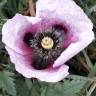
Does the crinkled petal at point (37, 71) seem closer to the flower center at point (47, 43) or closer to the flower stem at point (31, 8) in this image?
the flower center at point (47, 43)

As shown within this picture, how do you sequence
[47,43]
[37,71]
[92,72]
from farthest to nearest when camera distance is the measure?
[92,72], [47,43], [37,71]

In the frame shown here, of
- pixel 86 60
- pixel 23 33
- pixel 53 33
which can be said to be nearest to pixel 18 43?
pixel 23 33

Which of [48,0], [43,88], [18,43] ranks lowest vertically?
[43,88]

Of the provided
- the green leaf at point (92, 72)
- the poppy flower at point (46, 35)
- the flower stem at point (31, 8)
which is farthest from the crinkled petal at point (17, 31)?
the green leaf at point (92, 72)

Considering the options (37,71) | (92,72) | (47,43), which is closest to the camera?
(37,71)

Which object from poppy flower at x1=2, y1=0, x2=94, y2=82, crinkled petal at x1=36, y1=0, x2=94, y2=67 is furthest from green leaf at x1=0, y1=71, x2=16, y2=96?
crinkled petal at x1=36, y1=0, x2=94, y2=67

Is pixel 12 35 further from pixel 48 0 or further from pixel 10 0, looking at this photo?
pixel 10 0

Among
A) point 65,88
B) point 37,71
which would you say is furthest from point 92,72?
point 37,71

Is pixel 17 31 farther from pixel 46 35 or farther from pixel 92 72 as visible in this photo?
pixel 92 72
